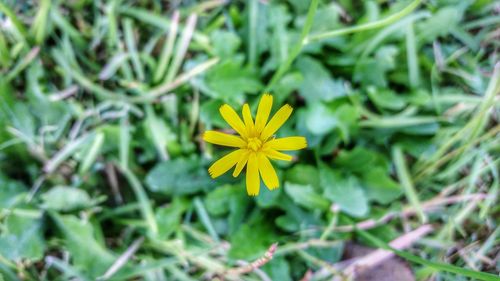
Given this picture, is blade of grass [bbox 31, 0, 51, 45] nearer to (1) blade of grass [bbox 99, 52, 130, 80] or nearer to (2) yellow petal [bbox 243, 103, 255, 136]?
(1) blade of grass [bbox 99, 52, 130, 80]

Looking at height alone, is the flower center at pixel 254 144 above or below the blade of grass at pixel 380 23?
below

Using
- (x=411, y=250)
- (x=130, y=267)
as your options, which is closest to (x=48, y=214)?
(x=130, y=267)

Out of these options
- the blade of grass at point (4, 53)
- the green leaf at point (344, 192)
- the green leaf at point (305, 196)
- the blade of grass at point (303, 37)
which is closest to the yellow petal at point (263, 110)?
the blade of grass at point (303, 37)

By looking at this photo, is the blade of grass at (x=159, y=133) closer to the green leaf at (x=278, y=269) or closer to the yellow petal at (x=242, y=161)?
the green leaf at (x=278, y=269)

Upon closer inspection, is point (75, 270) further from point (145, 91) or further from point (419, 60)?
point (419, 60)

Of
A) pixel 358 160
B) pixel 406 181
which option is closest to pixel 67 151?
pixel 358 160

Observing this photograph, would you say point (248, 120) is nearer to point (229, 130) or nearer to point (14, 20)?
point (229, 130)
